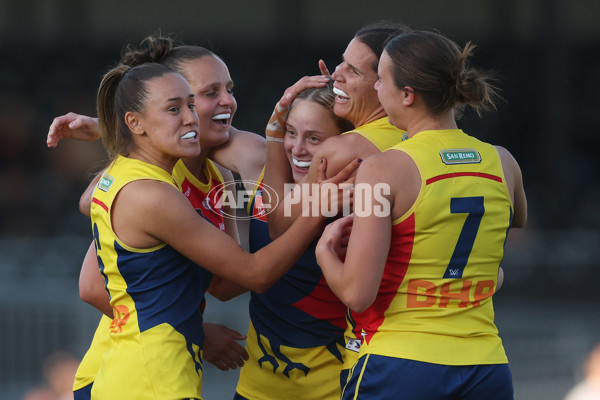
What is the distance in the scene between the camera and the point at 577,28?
1184 cm

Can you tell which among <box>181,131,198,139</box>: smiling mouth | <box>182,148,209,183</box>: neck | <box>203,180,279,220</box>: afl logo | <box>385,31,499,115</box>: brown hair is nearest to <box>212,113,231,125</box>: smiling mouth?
<box>182,148,209,183</box>: neck

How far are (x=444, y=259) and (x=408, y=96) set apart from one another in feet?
1.55

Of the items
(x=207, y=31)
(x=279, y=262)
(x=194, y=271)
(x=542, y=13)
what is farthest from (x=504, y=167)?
(x=207, y=31)

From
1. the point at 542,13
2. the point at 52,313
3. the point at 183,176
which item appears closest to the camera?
the point at 183,176

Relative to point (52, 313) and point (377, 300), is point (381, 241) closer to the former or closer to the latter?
point (377, 300)

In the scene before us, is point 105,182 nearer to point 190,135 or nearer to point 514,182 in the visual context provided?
point 190,135

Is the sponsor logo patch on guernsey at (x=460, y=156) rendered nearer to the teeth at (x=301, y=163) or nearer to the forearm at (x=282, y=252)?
the forearm at (x=282, y=252)

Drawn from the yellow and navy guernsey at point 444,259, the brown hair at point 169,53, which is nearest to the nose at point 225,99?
the brown hair at point 169,53

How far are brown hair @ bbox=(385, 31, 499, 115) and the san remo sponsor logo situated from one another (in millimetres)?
334

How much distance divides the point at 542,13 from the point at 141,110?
760 centimetres

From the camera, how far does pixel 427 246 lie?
2508mm

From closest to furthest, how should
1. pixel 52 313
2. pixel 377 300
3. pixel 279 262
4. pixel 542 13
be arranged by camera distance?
1. pixel 377 300
2. pixel 279 262
3. pixel 52 313
4. pixel 542 13

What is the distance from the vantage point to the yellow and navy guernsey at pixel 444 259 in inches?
98.3

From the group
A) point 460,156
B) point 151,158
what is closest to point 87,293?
point 151,158
